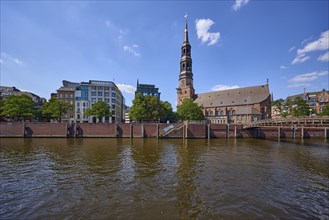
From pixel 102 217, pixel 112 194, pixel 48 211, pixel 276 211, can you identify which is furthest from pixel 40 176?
pixel 276 211

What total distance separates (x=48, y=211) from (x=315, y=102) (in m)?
120

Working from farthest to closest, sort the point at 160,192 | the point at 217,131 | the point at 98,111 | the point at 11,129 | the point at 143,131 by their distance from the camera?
the point at 98,111 < the point at 217,131 < the point at 143,131 < the point at 11,129 < the point at 160,192

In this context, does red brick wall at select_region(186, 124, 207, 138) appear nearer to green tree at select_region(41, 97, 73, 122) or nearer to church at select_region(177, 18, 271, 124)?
church at select_region(177, 18, 271, 124)

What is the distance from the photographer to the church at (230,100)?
67.1 metres

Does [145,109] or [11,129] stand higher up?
[145,109]

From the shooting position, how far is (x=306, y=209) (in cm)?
823

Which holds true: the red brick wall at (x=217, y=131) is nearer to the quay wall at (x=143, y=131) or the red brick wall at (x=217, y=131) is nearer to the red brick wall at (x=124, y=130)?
the quay wall at (x=143, y=131)

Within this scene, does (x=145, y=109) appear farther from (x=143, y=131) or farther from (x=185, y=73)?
(x=185, y=73)

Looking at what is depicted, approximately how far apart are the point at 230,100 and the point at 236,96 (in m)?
3.52

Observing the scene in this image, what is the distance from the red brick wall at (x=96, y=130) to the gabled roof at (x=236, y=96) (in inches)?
1860

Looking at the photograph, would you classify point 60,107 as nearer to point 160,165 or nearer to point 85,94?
point 85,94

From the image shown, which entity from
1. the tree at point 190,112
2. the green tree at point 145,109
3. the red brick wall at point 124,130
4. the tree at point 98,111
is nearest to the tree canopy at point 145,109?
the green tree at point 145,109

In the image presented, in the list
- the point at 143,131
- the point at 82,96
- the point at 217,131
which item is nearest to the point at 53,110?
the point at 82,96

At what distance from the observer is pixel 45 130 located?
4191cm
